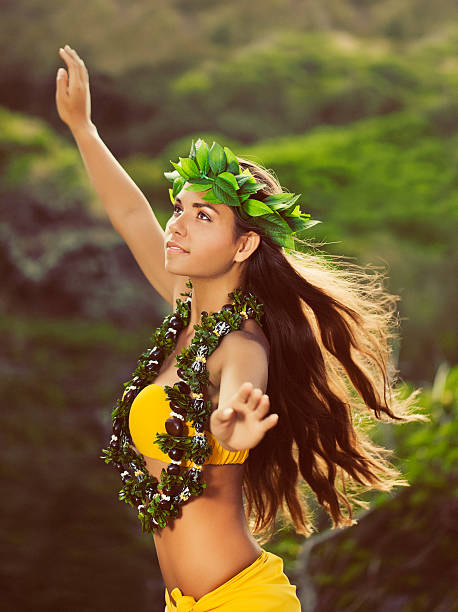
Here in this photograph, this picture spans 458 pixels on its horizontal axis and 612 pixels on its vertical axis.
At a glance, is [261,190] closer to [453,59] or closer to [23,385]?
[23,385]

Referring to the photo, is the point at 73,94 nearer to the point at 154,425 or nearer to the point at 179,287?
the point at 179,287

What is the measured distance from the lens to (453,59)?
304 inches

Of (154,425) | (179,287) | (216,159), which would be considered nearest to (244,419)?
(154,425)

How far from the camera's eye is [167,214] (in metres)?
7.04

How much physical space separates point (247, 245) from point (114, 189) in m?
0.54

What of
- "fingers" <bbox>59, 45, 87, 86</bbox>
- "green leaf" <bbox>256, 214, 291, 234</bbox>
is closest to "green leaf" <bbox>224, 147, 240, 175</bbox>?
"green leaf" <bbox>256, 214, 291, 234</bbox>

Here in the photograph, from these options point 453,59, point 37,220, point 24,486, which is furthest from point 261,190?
point 453,59

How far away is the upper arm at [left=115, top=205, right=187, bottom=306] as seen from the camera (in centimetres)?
208

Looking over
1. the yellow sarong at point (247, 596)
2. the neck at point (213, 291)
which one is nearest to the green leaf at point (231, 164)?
the neck at point (213, 291)

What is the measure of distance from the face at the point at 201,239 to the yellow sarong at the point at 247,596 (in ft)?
2.21

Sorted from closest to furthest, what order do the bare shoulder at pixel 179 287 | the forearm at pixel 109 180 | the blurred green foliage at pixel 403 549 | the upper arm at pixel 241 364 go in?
1. the upper arm at pixel 241 364
2. the bare shoulder at pixel 179 287
3. the forearm at pixel 109 180
4. the blurred green foliage at pixel 403 549

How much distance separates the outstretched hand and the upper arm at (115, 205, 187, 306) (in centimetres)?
76

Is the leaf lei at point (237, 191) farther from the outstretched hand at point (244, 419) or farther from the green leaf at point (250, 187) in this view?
Result: the outstretched hand at point (244, 419)

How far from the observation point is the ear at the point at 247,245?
5.74 ft
